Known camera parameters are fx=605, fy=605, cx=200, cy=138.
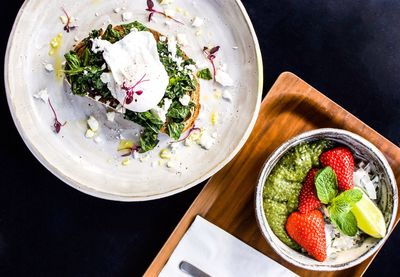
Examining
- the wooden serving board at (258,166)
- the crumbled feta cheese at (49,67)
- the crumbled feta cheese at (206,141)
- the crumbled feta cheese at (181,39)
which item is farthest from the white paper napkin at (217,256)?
the crumbled feta cheese at (49,67)

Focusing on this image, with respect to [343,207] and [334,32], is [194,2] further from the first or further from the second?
[343,207]

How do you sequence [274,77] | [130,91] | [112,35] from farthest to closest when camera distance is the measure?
[274,77], [112,35], [130,91]

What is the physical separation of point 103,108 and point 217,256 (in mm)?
616

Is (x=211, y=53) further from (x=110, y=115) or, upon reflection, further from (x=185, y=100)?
(x=110, y=115)

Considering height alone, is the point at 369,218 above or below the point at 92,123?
above

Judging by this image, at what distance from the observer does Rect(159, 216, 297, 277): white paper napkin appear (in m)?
1.97

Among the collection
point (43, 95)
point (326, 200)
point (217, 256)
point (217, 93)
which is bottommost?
point (217, 256)

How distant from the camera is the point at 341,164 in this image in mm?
1831

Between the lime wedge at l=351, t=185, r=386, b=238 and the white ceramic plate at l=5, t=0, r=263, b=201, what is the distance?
0.43 meters

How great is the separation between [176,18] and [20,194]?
2.73ft

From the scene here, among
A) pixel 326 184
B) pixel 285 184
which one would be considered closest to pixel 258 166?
pixel 285 184

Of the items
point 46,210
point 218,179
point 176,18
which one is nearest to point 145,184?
point 218,179

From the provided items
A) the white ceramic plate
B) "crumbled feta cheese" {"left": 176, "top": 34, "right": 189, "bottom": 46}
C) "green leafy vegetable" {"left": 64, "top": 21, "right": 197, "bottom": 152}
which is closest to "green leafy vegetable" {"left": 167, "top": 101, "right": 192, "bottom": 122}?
"green leafy vegetable" {"left": 64, "top": 21, "right": 197, "bottom": 152}

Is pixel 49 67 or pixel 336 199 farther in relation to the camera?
pixel 49 67
